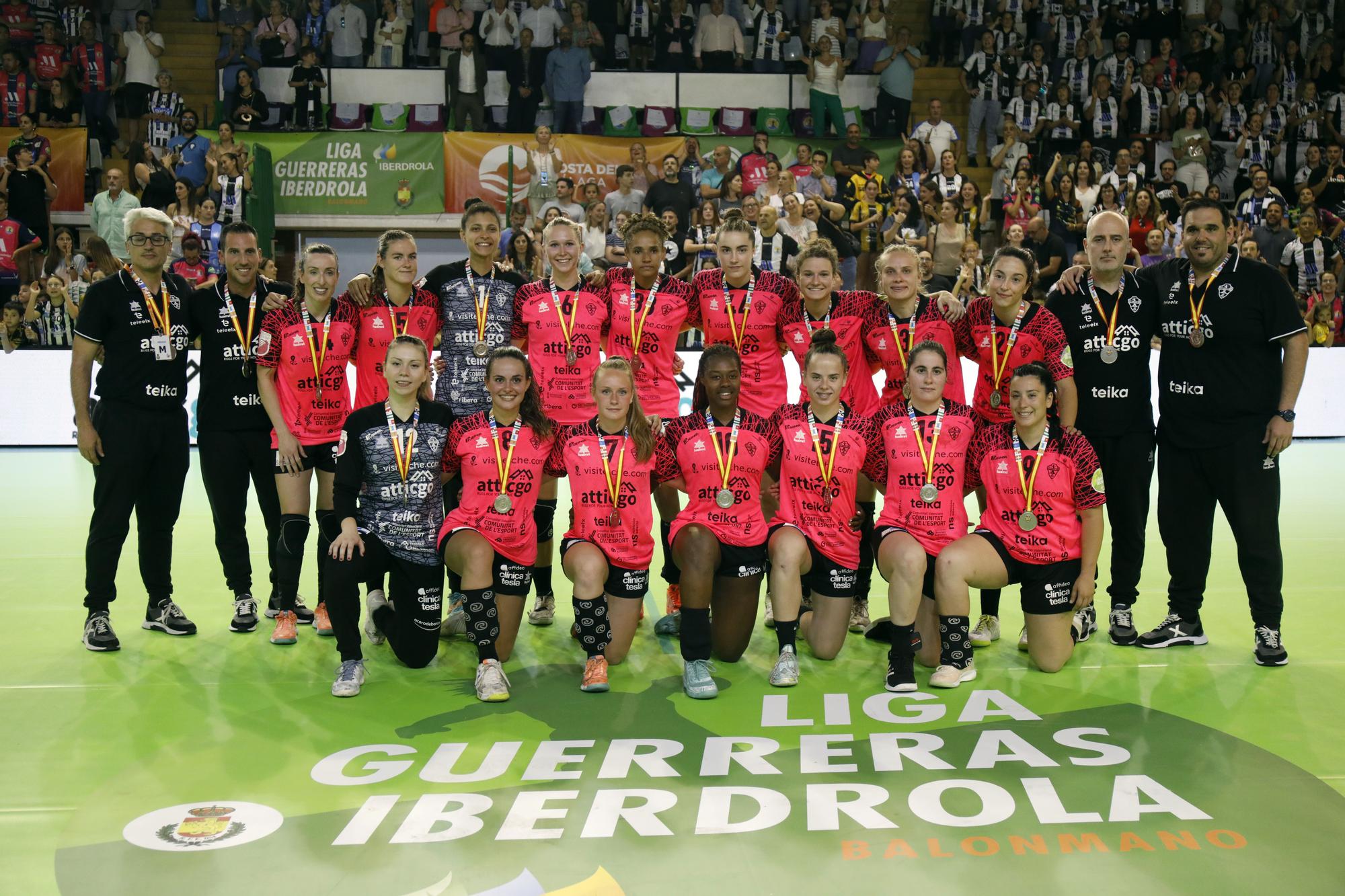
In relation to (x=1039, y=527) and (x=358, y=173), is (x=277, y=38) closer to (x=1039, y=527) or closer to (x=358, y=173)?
(x=358, y=173)

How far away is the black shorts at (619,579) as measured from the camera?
223 inches

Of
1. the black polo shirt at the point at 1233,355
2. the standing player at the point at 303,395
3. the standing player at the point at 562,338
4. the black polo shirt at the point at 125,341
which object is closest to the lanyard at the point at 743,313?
the standing player at the point at 562,338

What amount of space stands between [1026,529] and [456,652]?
298 cm

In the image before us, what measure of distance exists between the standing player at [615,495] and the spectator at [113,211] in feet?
36.3

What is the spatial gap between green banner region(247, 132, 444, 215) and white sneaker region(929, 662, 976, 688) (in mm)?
12702

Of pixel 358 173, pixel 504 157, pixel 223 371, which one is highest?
pixel 504 157

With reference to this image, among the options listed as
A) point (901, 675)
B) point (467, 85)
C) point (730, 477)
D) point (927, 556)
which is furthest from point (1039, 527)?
point (467, 85)

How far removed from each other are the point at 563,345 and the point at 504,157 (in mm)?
10599

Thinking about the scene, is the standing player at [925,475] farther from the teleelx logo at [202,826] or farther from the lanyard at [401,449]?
the teleelx logo at [202,826]

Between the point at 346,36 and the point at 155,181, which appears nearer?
the point at 155,181

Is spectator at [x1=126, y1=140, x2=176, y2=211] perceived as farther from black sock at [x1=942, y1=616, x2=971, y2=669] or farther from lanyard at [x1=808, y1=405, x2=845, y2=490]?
black sock at [x1=942, y1=616, x2=971, y2=669]

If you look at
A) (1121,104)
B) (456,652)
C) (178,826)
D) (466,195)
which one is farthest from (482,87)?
(178,826)

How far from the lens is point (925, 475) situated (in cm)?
572

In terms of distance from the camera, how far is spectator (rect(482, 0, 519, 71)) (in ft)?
56.6
